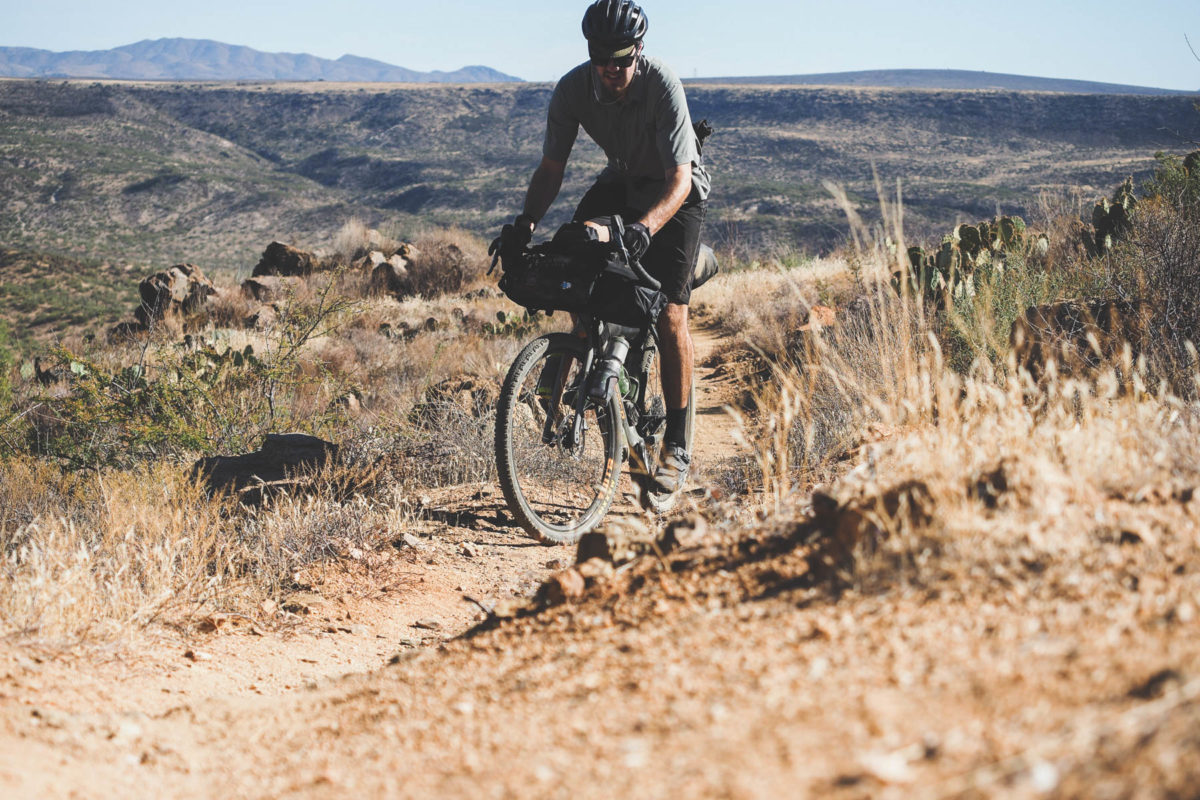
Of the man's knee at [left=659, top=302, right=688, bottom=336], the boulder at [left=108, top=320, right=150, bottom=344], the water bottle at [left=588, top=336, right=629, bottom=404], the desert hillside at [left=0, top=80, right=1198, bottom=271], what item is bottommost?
the boulder at [left=108, top=320, right=150, bottom=344]

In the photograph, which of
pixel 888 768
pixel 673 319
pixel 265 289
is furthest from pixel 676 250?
pixel 265 289

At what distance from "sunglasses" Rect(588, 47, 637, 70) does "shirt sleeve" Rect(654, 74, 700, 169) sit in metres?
0.18

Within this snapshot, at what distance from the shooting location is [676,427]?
4.40 meters

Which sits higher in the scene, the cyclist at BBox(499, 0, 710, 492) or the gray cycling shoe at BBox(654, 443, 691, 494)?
the cyclist at BBox(499, 0, 710, 492)

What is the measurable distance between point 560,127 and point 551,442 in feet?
4.74

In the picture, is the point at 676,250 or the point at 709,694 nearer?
the point at 709,694

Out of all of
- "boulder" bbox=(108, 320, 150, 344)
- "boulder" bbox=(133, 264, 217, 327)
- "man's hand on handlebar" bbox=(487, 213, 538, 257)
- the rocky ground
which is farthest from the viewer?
"boulder" bbox=(133, 264, 217, 327)

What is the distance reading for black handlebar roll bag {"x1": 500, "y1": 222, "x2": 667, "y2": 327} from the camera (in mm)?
3689

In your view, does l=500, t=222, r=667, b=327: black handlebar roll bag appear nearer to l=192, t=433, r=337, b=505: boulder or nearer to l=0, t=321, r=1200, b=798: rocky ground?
l=0, t=321, r=1200, b=798: rocky ground

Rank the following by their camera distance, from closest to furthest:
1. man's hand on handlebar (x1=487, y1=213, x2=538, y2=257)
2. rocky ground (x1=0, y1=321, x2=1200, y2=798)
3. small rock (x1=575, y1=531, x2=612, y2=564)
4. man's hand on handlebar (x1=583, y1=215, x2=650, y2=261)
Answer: rocky ground (x1=0, y1=321, x2=1200, y2=798)
small rock (x1=575, y1=531, x2=612, y2=564)
man's hand on handlebar (x1=583, y1=215, x2=650, y2=261)
man's hand on handlebar (x1=487, y1=213, x2=538, y2=257)

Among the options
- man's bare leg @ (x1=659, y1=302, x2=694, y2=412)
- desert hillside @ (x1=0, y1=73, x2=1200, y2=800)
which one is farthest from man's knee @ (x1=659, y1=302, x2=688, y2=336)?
desert hillside @ (x1=0, y1=73, x2=1200, y2=800)

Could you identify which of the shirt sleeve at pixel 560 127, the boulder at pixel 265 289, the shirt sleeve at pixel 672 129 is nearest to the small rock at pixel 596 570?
the shirt sleeve at pixel 672 129

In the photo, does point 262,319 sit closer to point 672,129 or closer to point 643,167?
point 643,167

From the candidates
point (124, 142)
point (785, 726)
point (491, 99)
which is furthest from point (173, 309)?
point (491, 99)
